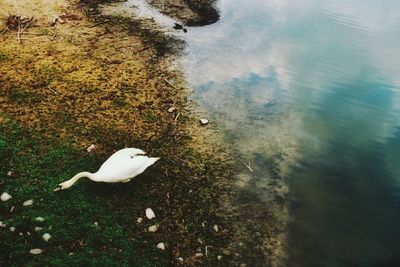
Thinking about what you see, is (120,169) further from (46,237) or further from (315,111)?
(315,111)

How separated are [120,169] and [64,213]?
2.07 feet

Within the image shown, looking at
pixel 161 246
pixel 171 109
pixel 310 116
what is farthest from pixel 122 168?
pixel 310 116

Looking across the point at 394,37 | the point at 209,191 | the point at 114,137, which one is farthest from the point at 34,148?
the point at 394,37

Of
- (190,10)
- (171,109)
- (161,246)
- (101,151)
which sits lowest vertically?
(161,246)

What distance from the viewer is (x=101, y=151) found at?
406 cm

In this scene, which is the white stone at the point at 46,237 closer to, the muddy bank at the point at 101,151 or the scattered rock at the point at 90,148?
the muddy bank at the point at 101,151

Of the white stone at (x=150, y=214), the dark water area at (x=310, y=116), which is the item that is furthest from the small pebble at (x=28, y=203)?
the dark water area at (x=310, y=116)

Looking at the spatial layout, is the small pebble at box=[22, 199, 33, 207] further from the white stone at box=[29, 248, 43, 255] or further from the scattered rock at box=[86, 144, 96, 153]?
the scattered rock at box=[86, 144, 96, 153]

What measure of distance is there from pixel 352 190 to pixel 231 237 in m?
1.70

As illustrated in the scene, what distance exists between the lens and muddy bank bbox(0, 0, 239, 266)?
10.4 feet

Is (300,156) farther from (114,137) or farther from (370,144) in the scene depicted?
(114,137)

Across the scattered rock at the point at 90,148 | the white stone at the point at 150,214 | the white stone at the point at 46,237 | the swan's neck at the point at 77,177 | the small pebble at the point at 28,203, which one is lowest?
the white stone at the point at 46,237

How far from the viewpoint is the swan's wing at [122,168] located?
3.54 metres

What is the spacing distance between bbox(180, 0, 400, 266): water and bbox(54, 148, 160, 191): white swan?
3.51ft
